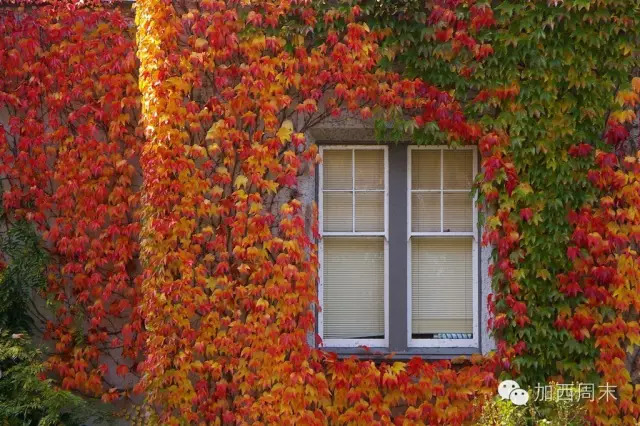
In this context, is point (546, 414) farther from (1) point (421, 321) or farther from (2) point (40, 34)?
(2) point (40, 34)

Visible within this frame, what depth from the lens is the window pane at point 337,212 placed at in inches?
294

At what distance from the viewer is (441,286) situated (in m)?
7.46

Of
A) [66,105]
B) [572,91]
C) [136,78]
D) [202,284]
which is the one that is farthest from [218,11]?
[572,91]

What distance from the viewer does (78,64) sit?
7348mm

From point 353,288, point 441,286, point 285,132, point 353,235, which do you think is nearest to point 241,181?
point 285,132

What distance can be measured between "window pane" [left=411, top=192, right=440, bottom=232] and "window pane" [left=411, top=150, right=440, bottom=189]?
0.08 meters

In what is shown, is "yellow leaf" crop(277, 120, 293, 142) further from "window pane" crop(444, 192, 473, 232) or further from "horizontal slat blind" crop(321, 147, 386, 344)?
"window pane" crop(444, 192, 473, 232)

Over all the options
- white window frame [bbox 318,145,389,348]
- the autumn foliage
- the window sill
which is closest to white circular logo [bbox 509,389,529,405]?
the autumn foliage

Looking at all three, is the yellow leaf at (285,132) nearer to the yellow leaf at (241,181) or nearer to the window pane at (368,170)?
the yellow leaf at (241,181)

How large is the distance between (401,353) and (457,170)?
5.19 ft

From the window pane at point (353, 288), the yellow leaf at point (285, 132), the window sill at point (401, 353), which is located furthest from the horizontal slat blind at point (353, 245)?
the yellow leaf at point (285, 132)

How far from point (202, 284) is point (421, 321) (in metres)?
1.85

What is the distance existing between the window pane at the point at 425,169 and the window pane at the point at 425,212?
0.25 ft

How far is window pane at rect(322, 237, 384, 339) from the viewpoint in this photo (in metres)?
7.44
